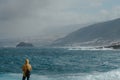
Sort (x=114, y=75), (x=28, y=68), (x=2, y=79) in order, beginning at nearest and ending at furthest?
(x=28, y=68)
(x=2, y=79)
(x=114, y=75)

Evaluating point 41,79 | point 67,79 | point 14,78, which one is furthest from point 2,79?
point 67,79

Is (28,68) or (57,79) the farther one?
(57,79)

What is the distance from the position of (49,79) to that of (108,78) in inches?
275

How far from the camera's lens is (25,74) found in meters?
27.9

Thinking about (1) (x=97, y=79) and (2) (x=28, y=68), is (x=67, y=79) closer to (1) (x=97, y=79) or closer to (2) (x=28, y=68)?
(1) (x=97, y=79)

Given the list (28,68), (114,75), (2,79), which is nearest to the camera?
(28,68)

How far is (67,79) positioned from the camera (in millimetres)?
39281

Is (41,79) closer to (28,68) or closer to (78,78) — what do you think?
(78,78)

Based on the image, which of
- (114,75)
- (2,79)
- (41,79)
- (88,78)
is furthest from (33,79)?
(114,75)

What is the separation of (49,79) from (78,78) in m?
3.53

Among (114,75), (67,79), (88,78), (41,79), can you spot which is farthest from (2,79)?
(114,75)

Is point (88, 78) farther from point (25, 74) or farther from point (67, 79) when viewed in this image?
point (25, 74)

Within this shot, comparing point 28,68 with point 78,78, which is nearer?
point 28,68

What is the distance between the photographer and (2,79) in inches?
1515
